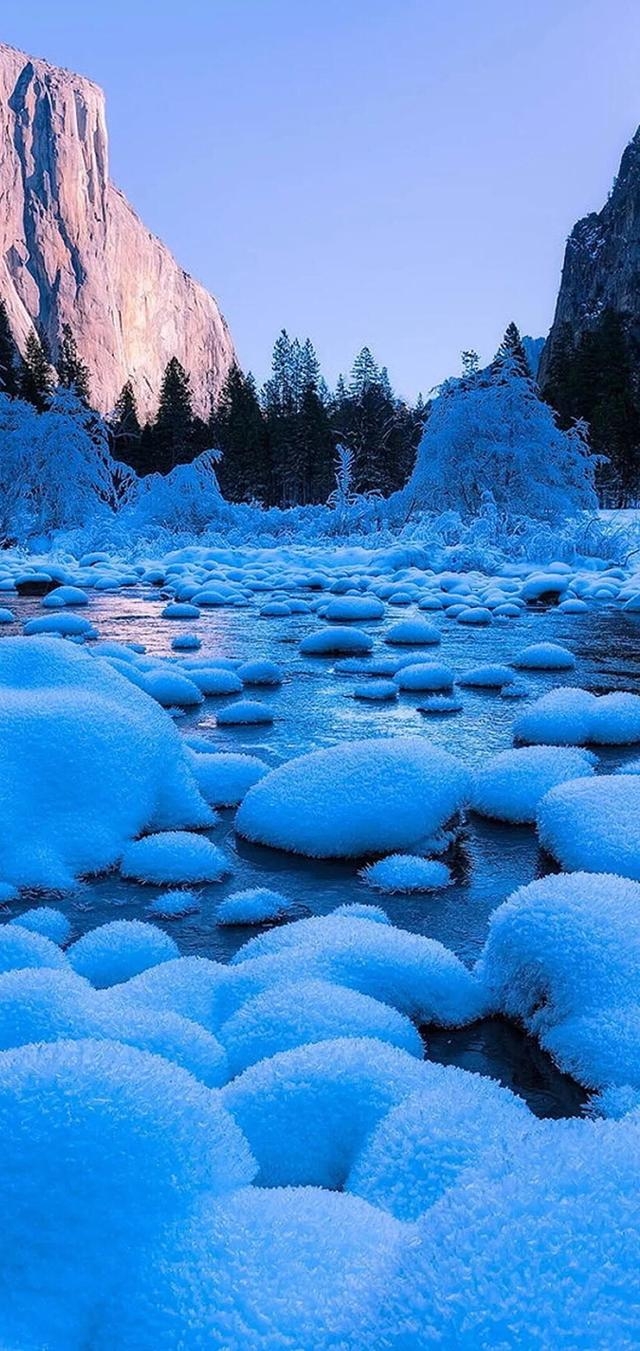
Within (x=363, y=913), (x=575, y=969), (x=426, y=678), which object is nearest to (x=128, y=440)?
(x=426, y=678)

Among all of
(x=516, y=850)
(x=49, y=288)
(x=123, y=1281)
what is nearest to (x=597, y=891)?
(x=516, y=850)

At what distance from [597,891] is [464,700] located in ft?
9.90

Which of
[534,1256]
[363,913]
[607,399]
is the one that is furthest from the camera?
[607,399]

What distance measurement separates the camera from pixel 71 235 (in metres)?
81.6

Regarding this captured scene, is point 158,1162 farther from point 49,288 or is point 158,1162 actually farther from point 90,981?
point 49,288

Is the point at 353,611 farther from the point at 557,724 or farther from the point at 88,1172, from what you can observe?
the point at 88,1172

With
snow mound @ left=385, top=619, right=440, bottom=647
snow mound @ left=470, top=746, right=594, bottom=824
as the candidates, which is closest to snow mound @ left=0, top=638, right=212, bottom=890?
snow mound @ left=470, top=746, right=594, bottom=824

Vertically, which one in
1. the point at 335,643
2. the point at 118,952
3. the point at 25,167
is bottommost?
the point at 118,952

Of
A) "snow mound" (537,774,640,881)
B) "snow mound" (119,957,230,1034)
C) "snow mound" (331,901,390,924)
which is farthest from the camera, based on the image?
"snow mound" (537,774,640,881)

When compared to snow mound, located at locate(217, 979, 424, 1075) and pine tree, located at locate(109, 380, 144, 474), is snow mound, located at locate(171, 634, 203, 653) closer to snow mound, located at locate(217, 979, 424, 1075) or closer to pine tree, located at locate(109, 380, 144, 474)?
Result: snow mound, located at locate(217, 979, 424, 1075)

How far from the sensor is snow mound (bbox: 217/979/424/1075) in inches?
62.9

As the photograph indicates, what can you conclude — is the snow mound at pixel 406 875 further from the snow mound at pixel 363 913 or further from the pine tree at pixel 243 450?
the pine tree at pixel 243 450

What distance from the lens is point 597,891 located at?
1938 mm

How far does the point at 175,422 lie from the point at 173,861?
41261mm
